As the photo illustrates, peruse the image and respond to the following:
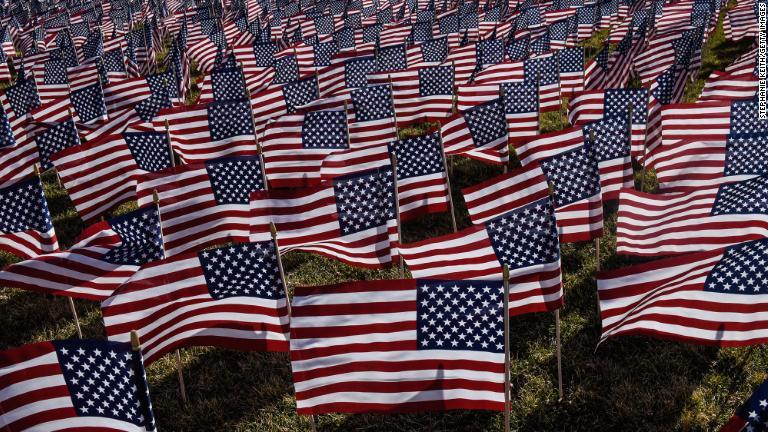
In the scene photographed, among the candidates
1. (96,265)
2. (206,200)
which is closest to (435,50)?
(206,200)

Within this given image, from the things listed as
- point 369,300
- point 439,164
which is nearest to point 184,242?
point 439,164

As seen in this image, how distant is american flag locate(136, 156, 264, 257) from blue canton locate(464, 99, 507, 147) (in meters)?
4.48

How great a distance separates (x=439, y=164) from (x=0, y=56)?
25006 millimetres

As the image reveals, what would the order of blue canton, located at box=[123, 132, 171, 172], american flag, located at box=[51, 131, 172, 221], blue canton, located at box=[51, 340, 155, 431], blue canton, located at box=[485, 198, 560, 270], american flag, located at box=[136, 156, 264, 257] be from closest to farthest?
blue canton, located at box=[51, 340, 155, 431] < blue canton, located at box=[485, 198, 560, 270] < american flag, located at box=[136, 156, 264, 257] < american flag, located at box=[51, 131, 172, 221] < blue canton, located at box=[123, 132, 171, 172]

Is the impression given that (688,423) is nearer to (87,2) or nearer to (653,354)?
(653,354)

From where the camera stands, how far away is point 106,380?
22.6 ft

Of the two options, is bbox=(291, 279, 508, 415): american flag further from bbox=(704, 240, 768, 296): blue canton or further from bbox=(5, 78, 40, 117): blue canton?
bbox=(5, 78, 40, 117): blue canton

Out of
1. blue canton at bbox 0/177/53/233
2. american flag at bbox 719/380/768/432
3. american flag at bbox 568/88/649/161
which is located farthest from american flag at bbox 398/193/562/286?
blue canton at bbox 0/177/53/233

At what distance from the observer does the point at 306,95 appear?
60.5 ft

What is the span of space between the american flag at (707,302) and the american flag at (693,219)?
2.12 m

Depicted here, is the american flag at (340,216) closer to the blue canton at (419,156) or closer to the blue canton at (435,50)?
the blue canton at (419,156)

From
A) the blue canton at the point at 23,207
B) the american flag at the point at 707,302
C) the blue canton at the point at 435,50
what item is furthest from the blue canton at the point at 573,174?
the blue canton at the point at 435,50

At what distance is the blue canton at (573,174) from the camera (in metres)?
11.1

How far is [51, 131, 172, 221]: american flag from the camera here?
46.3 feet
